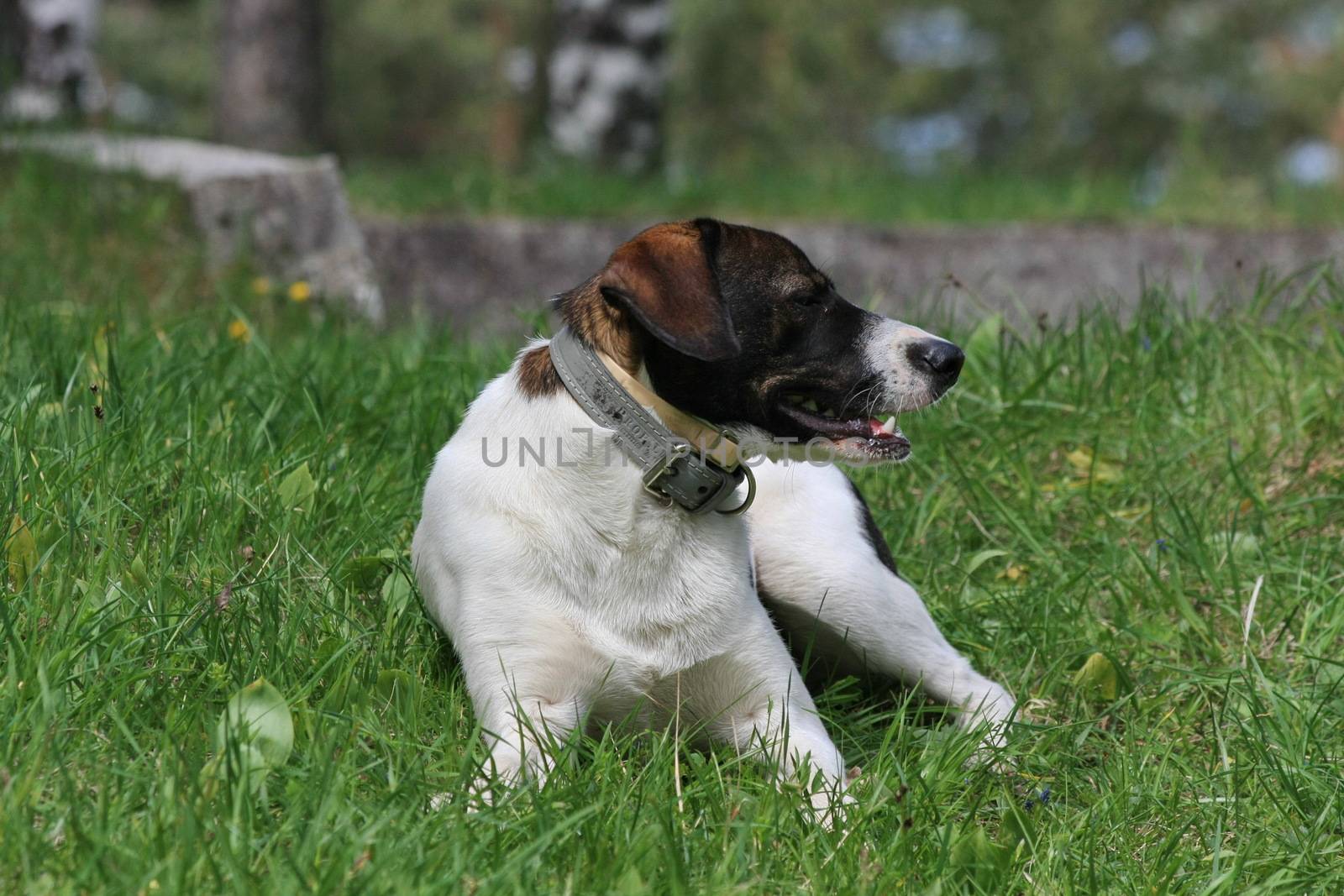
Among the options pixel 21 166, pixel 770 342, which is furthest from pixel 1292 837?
pixel 21 166

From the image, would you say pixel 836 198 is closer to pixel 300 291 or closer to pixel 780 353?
pixel 300 291

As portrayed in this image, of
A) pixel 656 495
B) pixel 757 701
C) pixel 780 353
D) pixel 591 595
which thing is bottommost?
pixel 757 701

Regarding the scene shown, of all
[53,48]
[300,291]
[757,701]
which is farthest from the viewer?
[53,48]

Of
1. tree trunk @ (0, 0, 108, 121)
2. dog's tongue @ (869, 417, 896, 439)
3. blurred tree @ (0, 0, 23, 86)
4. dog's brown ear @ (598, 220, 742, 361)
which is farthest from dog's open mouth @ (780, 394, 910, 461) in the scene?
tree trunk @ (0, 0, 108, 121)

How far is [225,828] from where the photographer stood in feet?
6.37

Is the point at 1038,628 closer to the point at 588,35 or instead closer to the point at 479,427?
the point at 479,427

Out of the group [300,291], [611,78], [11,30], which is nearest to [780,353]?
Result: [300,291]

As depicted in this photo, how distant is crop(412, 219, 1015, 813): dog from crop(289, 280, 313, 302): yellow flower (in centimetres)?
238

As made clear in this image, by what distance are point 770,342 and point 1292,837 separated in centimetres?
132

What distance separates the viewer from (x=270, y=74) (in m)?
7.96

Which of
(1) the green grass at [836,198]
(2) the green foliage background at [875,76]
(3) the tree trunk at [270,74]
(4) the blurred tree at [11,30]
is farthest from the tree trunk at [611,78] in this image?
(2) the green foliage background at [875,76]

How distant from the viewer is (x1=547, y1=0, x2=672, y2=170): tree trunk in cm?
957

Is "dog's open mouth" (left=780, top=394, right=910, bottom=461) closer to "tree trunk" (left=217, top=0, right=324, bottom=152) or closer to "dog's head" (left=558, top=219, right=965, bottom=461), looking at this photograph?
"dog's head" (left=558, top=219, right=965, bottom=461)

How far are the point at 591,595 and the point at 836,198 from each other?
565 centimetres
